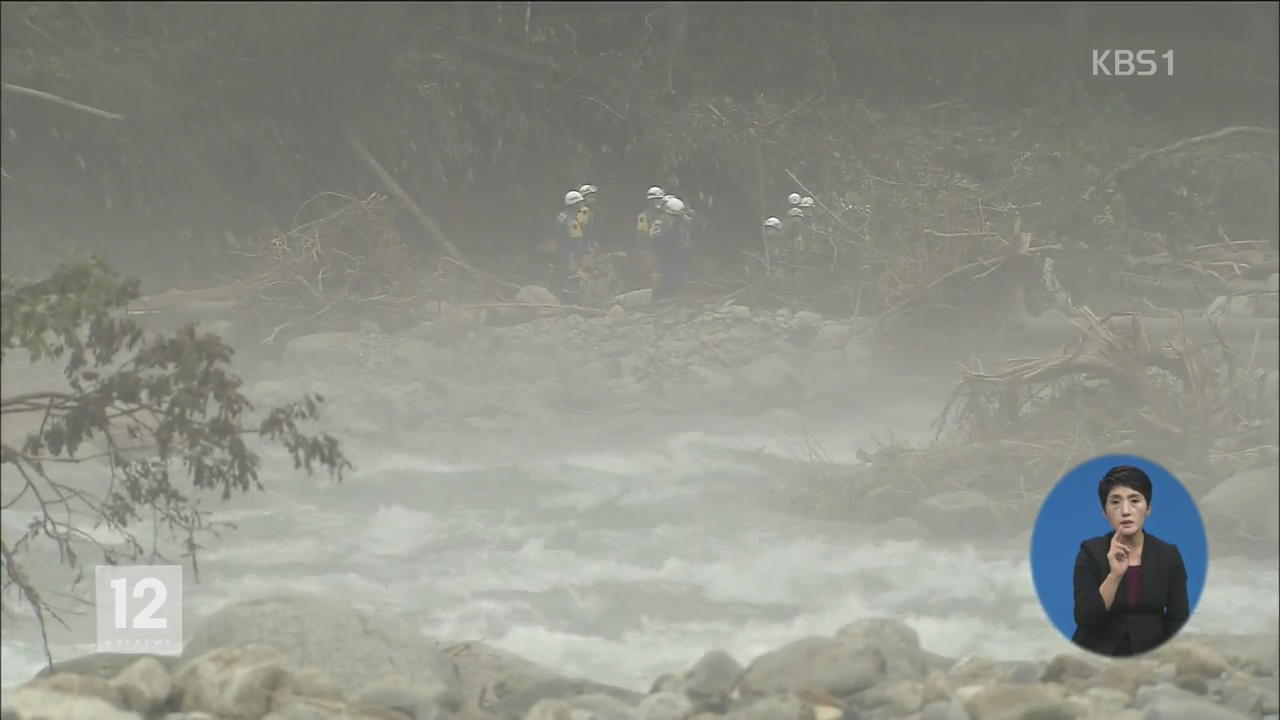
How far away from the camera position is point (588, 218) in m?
7.04

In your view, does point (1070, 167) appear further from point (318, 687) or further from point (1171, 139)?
point (318, 687)

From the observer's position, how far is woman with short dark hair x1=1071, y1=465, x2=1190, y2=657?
18.1 feet

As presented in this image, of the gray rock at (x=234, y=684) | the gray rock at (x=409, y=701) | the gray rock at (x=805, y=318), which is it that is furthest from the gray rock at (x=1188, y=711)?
the gray rock at (x=234, y=684)

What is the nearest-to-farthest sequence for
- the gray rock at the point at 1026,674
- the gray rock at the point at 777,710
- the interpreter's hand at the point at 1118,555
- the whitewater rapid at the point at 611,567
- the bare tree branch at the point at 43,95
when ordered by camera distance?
1. the interpreter's hand at the point at 1118,555
2. the gray rock at the point at 777,710
3. the gray rock at the point at 1026,674
4. the whitewater rapid at the point at 611,567
5. the bare tree branch at the point at 43,95

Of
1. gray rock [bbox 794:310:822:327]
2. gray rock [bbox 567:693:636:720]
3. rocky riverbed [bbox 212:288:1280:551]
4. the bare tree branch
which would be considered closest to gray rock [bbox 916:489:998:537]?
rocky riverbed [bbox 212:288:1280:551]

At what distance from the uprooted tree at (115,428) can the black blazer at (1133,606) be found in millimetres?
2785

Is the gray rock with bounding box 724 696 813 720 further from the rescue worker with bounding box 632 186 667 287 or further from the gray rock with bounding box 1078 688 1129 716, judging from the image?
the rescue worker with bounding box 632 186 667 287

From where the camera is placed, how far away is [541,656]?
6312mm

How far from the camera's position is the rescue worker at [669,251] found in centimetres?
707

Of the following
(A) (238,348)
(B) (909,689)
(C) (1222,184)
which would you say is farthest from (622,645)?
(C) (1222,184)

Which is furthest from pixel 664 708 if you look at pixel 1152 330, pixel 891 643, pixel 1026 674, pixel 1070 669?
pixel 1152 330

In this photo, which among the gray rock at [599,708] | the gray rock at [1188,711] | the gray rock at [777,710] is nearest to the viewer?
the gray rock at [777,710]

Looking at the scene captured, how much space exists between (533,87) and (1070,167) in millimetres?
2288

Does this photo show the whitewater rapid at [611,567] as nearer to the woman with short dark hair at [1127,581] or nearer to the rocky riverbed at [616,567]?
the rocky riverbed at [616,567]
